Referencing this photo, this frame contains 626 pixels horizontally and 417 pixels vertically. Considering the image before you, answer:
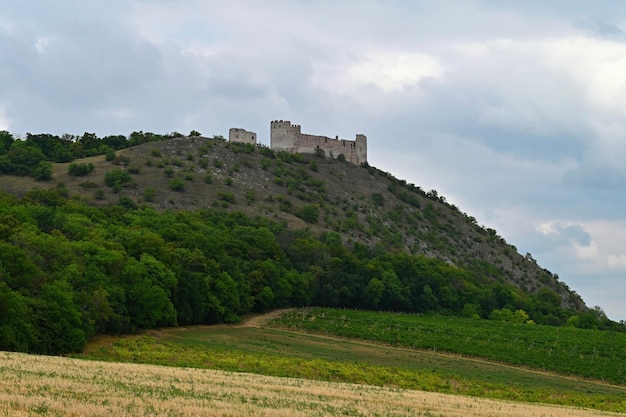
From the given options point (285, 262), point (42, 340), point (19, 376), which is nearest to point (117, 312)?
point (42, 340)

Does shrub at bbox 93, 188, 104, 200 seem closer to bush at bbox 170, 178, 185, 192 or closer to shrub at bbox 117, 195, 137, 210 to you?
shrub at bbox 117, 195, 137, 210

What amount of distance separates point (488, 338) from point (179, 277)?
107 ft

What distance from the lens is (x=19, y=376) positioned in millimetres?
30641

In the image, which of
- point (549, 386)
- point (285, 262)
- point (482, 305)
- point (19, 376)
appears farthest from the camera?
point (482, 305)

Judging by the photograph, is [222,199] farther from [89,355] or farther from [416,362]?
[89,355]

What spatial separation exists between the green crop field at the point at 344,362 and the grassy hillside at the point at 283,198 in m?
75.1

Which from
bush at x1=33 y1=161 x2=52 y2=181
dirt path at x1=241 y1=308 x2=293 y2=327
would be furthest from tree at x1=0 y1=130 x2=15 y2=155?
dirt path at x1=241 y1=308 x2=293 y2=327

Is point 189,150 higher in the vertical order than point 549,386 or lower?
higher

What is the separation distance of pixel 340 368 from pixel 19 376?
31.9 metres

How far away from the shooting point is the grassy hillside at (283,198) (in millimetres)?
164000

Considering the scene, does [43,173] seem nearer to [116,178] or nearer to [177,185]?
[116,178]

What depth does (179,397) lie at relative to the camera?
28969 millimetres

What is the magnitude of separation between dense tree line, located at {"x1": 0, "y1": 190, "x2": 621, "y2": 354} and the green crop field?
3.09 meters

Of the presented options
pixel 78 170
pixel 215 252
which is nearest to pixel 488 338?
pixel 215 252
